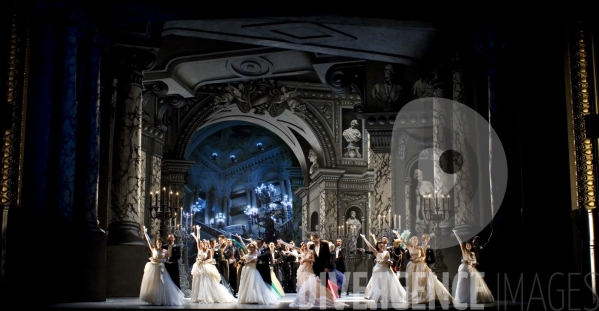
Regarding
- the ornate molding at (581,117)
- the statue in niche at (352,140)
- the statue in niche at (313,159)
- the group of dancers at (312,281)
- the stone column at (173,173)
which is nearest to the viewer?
the ornate molding at (581,117)

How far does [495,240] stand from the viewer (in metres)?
15.0

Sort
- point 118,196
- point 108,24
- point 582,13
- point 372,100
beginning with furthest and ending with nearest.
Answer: point 372,100, point 118,196, point 108,24, point 582,13

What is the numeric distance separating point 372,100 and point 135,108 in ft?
24.6

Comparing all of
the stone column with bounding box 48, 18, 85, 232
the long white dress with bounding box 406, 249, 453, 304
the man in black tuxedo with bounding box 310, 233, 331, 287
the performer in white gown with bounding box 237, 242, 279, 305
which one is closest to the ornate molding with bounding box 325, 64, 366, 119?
the man in black tuxedo with bounding box 310, 233, 331, 287

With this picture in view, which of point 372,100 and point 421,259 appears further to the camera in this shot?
point 372,100

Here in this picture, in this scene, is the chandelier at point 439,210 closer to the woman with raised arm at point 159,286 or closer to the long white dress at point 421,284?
the long white dress at point 421,284

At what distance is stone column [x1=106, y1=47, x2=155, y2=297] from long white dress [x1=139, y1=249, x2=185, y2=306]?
2.13 m

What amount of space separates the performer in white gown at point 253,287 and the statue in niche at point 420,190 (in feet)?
26.9

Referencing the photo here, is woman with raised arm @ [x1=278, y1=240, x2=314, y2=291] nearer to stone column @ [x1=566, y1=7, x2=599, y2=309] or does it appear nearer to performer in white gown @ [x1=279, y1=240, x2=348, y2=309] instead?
performer in white gown @ [x1=279, y1=240, x2=348, y2=309]

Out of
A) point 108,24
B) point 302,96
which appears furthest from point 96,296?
point 302,96

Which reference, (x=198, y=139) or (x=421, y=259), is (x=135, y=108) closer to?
(x=421, y=259)

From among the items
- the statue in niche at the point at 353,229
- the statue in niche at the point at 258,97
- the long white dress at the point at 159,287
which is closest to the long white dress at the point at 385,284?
the long white dress at the point at 159,287

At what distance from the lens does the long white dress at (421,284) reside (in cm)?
1527

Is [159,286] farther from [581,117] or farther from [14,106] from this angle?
[581,117]
